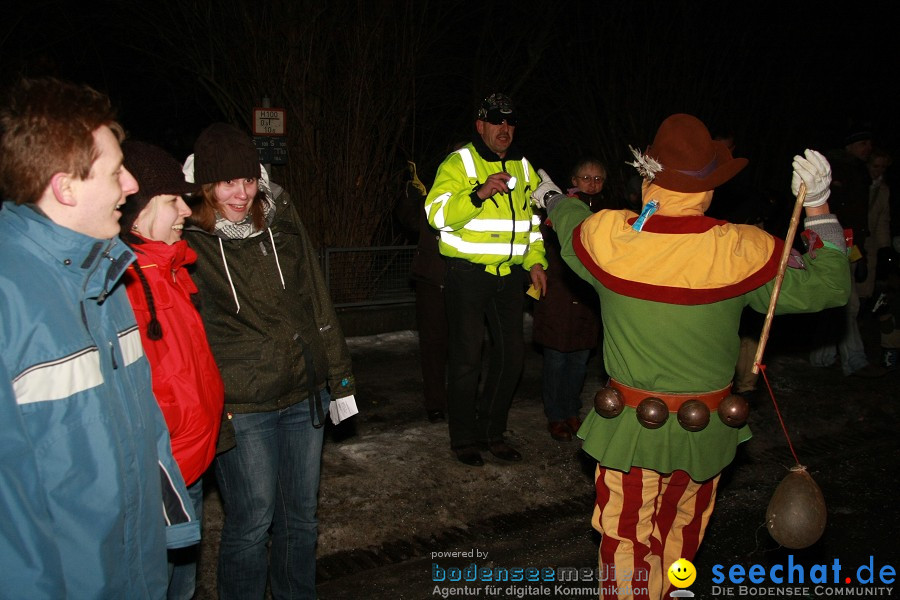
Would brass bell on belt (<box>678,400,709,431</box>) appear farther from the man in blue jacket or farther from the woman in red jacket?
the man in blue jacket

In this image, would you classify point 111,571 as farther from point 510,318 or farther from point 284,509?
point 510,318

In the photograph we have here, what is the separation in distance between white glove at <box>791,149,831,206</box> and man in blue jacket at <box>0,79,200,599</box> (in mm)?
2322

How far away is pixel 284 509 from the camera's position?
10.4 ft

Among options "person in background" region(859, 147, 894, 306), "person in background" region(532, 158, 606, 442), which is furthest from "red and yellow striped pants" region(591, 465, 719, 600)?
"person in background" region(859, 147, 894, 306)

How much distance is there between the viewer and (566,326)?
5.46m

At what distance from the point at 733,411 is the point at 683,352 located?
30 cm

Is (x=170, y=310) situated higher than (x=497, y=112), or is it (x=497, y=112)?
(x=497, y=112)

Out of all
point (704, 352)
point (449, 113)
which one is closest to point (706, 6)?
point (449, 113)

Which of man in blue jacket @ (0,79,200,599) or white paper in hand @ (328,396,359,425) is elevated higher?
man in blue jacket @ (0,79,200,599)

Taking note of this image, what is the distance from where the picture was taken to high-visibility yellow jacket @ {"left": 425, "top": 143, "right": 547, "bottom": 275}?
15.1 ft

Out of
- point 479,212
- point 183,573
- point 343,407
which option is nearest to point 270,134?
point 479,212

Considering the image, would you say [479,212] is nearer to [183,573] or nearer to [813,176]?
[813,176]

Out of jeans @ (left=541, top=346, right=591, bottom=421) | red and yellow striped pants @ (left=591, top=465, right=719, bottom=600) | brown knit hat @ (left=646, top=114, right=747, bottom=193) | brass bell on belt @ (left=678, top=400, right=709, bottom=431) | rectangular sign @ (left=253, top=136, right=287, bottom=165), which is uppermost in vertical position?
brown knit hat @ (left=646, top=114, right=747, bottom=193)

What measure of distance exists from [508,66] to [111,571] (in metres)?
11.9
